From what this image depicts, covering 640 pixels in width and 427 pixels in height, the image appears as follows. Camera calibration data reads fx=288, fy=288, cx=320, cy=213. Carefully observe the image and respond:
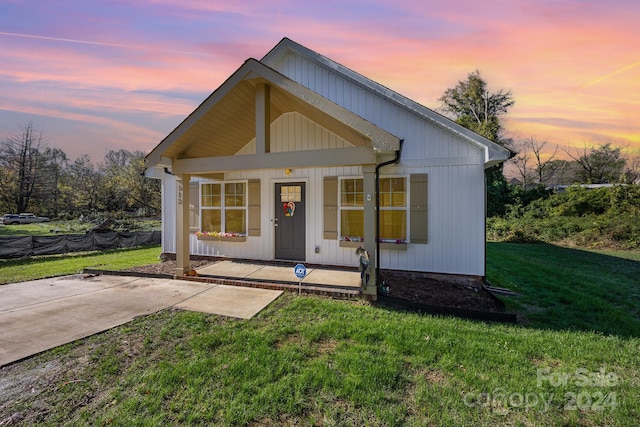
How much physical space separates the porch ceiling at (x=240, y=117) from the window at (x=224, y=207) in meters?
1.23

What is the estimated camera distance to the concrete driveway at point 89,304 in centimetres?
360

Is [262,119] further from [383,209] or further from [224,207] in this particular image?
[224,207]

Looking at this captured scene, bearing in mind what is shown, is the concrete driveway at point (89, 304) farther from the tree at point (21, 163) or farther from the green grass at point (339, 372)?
the tree at point (21, 163)

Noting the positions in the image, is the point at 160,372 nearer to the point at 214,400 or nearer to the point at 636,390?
the point at 214,400

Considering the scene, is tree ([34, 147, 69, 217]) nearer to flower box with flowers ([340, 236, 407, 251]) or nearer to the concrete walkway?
the concrete walkway

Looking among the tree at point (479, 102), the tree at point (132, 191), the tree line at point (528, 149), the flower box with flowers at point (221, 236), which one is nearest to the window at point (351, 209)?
the flower box with flowers at point (221, 236)

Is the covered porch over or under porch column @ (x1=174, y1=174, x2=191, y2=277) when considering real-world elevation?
over

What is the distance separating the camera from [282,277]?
614 cm

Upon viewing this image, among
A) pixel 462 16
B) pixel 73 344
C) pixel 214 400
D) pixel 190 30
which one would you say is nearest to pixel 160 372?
pixel 214 400

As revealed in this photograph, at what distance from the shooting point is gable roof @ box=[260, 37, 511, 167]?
575 cm

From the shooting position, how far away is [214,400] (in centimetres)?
243

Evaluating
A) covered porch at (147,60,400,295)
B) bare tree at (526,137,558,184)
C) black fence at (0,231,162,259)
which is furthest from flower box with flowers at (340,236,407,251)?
bare tree at (526,137,558,184)

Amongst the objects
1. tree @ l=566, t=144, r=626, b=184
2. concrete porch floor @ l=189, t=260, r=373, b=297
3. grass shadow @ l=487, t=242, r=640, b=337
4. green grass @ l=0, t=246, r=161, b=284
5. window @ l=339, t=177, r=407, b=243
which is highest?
tree @ l=566, t=144, r=626, b=184

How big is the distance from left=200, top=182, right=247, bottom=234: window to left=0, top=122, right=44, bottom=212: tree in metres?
36.6
